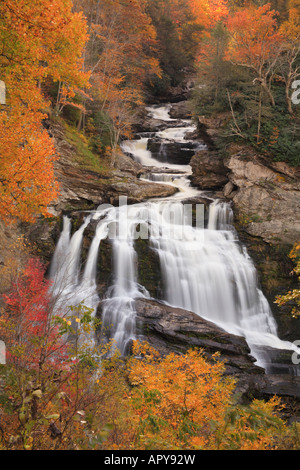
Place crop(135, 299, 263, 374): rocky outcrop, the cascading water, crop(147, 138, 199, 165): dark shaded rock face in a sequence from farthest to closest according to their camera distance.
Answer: crop(147, 138, 199, 165): dark shaded rock face
the cascading water
crop(135, 299, 263, 374): rocky outcrop

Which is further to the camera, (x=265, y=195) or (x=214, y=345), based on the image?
(x=265, y=195)

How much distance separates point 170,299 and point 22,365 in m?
8.13

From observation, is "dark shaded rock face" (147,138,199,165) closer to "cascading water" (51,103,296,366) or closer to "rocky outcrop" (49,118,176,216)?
"rocky outcrop" (49,118,176,216)

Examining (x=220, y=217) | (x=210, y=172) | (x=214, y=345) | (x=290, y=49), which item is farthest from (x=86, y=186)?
(x=290, y=49)

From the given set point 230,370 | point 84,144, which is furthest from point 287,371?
point 84,144

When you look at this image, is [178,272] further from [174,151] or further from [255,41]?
[255,41]

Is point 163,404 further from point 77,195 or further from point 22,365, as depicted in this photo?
point 77,195

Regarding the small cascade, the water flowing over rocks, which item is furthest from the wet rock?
the small cascade

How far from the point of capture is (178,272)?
12836 mm

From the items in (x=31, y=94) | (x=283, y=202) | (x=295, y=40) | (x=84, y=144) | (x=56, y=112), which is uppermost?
(x=295, y=40)

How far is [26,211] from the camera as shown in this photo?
26.7 feet

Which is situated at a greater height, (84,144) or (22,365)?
(84,144)

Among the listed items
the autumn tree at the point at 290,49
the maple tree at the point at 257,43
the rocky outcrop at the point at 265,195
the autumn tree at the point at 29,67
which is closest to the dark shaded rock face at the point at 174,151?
the rocky outcrop at the point at 265,195

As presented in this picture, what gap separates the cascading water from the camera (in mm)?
11305
